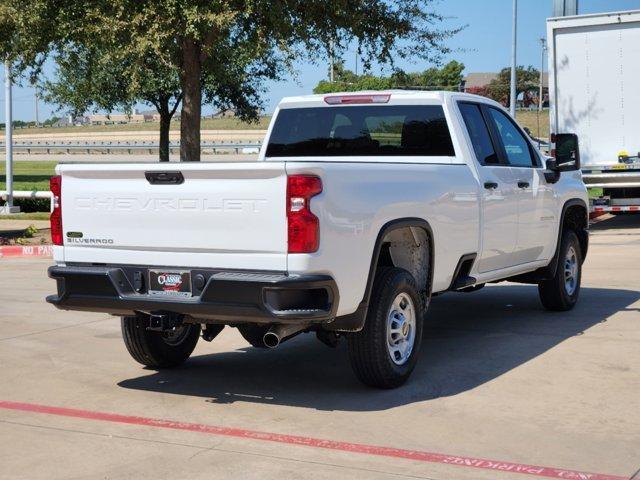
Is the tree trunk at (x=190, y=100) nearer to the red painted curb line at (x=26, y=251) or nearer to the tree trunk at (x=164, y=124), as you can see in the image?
the red painted curb line at (x=26, y=251)

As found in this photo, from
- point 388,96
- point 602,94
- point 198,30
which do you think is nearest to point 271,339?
point 388,96

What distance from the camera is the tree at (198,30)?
1539 centimetres

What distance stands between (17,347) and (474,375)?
3995 mm

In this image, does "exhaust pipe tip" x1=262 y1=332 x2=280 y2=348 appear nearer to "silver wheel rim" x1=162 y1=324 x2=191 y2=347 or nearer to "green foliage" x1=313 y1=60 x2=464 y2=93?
"silver wheel rim" x1=162 y1=324 x2=191 y2=347

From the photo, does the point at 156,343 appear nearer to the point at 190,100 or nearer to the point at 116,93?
the point at 190,100

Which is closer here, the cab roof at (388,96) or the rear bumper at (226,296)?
the rear bumper at (226,296)

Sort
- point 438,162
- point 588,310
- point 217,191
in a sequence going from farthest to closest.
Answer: point 588,310 < point 438,162 < point 217,191

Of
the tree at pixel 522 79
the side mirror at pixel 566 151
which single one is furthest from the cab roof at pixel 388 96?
the tree at pixel 522 79

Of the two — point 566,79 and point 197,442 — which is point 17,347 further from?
point 566,79

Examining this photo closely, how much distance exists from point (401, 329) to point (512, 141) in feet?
9.50

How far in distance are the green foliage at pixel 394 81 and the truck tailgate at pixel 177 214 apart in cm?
1125

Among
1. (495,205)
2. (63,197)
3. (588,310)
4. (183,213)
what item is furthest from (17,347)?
(588,310)

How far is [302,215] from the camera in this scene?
6211 millimetres

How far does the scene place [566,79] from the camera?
19.2 m
